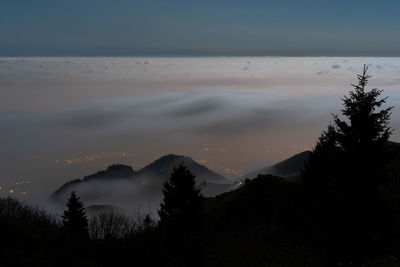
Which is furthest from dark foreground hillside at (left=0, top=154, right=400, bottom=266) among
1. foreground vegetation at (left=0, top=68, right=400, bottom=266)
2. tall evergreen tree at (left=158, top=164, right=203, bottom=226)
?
tall evergreen tree at (left=158, top=164, right=203, bottom=226)

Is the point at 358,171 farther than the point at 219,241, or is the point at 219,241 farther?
the point at 219,241

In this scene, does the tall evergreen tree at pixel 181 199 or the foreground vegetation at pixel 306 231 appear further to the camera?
the tall evergreen tree at pixel 181 199

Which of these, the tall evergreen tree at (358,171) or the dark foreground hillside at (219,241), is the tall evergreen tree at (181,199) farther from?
the tall evergreen tree at (358,171)

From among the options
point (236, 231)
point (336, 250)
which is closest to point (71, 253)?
point (336, 250)

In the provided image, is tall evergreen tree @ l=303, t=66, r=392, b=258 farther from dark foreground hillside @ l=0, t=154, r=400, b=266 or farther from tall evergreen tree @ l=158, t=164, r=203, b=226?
tall evergreen tree @ l=158, t=164, r=203, b=226

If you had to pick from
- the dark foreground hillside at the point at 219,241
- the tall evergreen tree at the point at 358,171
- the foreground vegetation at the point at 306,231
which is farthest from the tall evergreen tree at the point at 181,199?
the tall evergreen tree at the point at 358,171

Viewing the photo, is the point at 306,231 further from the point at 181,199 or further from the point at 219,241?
the point at 181,199

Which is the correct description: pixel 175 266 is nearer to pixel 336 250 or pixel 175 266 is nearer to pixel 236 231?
pixel 336 250

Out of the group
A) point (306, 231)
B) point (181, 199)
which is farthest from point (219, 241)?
point (181, 199)

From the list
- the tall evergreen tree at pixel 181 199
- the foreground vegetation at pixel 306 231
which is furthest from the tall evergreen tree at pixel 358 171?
the tall evergreen tree at pixel 181 199
